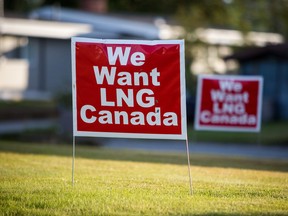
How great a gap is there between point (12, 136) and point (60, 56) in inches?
658

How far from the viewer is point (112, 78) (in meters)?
10.2

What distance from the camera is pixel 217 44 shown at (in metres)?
46.2

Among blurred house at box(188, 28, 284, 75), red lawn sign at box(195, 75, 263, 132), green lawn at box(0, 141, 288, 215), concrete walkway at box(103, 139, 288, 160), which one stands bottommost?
concrete walkway at box(103, 139, 288, 160)

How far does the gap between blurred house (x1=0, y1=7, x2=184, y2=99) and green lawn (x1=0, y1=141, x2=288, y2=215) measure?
1035 inches

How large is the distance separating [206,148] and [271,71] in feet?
46.4

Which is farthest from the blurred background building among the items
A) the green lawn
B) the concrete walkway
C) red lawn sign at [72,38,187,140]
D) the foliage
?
red lawn sign at [72,38,187,140]

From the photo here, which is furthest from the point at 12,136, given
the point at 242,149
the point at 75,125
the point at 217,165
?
the point at 75,125

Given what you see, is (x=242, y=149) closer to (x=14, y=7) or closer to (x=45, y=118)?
(x=45, y=118)

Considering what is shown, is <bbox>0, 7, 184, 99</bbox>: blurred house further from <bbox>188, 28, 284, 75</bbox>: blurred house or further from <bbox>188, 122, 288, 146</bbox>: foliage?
<bbox>188, 122, 288, 146</bbox>: foliage

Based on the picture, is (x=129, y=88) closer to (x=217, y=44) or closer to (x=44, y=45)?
(x=44, y=45)

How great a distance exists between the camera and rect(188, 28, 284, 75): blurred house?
38656 mm

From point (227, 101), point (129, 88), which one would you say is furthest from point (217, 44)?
point (129, 88)

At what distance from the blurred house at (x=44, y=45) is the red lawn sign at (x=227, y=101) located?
18.4 metres

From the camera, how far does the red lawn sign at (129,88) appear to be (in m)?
10.1
